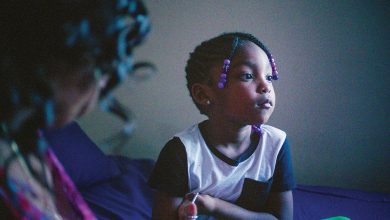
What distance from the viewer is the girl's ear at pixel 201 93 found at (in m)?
0.94

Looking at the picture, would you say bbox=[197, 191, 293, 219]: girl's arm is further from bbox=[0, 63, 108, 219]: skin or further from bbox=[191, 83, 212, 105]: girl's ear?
bbox=[0, 63, 108, 219]: skin

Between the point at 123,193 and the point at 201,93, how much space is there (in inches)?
24.3

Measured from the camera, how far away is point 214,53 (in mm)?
933

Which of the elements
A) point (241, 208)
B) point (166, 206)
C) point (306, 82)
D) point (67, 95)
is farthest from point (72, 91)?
point (306, 82)

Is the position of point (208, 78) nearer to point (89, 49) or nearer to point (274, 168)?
point (274, 168)

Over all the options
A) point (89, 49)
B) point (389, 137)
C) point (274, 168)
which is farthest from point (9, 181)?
point (389, 137)

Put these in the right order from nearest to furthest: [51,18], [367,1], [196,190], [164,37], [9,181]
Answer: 1. [51,18]
2. [9,181]
3. [196,190]
4. [367,1]
5. [164,37]

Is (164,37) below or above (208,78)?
above

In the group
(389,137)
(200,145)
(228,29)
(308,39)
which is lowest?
(389,137)

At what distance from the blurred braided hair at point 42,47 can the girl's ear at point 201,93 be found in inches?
20.9

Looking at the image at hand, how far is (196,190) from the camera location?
909 mm

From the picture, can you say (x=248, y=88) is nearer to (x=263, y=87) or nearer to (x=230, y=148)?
(x=263, y=87)

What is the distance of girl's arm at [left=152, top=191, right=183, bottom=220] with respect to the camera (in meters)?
0.84

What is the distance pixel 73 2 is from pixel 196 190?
675 mm
